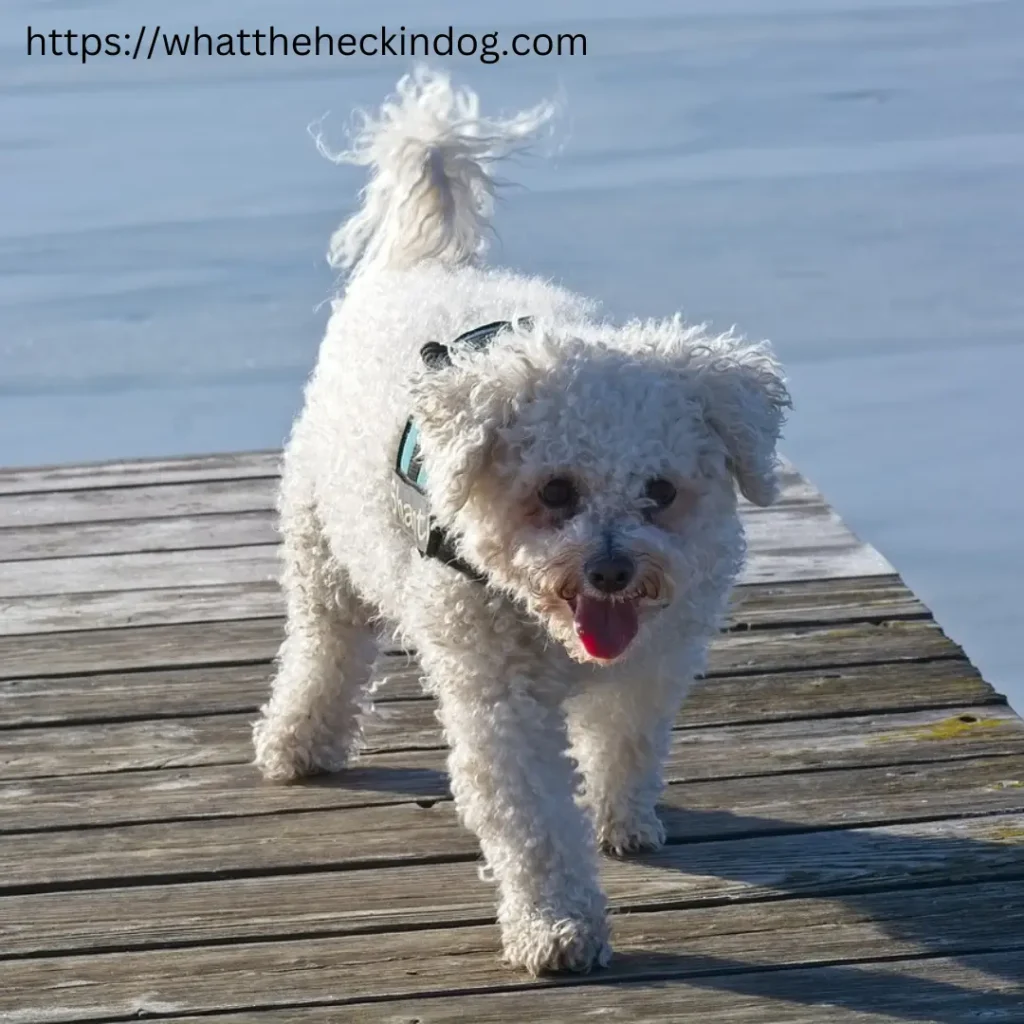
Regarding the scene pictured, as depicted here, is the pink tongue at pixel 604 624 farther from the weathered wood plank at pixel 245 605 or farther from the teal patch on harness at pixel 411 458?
the weathered wood plank at pixel 245 605

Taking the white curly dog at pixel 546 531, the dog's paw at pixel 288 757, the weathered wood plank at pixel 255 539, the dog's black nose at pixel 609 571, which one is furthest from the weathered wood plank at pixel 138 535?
the dog's black nose at pixel 609 571

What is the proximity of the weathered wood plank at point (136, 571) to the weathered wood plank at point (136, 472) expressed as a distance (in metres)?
0.53

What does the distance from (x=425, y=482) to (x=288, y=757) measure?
88 centimetres

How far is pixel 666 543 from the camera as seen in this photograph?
266cm

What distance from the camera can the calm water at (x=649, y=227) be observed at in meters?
6.11

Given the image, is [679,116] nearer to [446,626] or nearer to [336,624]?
[336,624]

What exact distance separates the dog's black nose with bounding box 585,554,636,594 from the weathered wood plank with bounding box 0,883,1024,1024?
0.64m

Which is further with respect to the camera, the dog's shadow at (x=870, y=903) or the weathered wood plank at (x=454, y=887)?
the weathered wood plank at (x=454, y=887)

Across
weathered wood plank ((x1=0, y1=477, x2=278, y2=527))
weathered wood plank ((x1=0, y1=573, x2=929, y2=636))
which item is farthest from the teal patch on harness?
weathered wood plank ((x1=0, y1=477, x2=278, y2=527))

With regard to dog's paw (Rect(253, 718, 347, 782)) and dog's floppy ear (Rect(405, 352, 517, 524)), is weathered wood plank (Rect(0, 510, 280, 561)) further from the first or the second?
dog's floppy ear (Rect(405, 352, 517, 524))

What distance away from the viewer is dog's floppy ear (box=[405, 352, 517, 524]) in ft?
8.87

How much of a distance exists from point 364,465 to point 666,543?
739mm

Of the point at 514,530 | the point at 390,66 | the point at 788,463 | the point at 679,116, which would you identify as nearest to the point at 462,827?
the point at 514,530

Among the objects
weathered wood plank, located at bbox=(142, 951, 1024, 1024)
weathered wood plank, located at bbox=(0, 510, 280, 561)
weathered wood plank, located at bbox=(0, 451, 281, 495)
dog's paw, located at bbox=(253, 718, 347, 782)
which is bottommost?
weathered wood plank, located at bbox=(0, 451, 281, 495)
